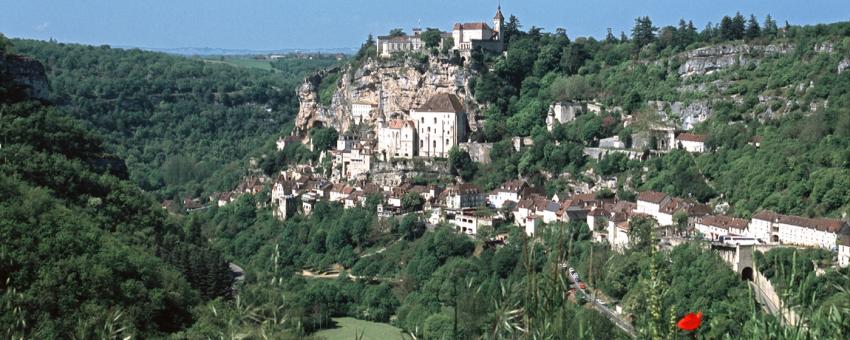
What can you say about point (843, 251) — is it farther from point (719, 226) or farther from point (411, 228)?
point (411, 228)

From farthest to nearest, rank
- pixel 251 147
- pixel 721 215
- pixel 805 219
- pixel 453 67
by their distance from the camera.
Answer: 1. pixel 251 147
2. pixel 453 67
3. pixel 721 215
4. pixel 805 219

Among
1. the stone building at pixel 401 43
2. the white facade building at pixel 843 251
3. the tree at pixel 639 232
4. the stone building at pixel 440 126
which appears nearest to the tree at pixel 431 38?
the stone building at pixel 401 43

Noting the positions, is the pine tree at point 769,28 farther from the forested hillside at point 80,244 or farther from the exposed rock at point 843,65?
the forested hillside at point 80,244

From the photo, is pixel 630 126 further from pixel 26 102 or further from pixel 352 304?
pixel 26 102

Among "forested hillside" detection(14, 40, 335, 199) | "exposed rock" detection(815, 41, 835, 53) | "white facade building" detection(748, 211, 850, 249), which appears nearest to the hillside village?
"white facade building" detection(748, 211, 850, 249)

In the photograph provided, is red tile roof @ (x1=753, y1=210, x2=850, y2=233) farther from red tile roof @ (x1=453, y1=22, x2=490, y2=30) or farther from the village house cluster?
red tile roof @ (x1=453, y1=22, x2=490, y2=30)

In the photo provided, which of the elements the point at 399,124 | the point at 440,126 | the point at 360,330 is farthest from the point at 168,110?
the point at 360,330

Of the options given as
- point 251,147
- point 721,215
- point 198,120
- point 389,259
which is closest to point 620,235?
point 721,215
